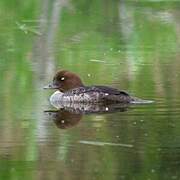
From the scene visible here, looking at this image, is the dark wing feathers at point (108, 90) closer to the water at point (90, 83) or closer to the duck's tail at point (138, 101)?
the duck's tail at point (138, 101)

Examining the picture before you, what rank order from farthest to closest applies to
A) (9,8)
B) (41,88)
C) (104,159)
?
(9,8)
(41,88)
(104,159)

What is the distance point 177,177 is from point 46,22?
11.6 meters

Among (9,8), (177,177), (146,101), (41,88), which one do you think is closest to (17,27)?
(9,8)

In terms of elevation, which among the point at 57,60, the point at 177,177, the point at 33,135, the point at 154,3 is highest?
the point at 177,177

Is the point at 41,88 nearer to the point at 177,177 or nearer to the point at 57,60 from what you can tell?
the point at 57,60

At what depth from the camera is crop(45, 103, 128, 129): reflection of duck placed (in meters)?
10.2

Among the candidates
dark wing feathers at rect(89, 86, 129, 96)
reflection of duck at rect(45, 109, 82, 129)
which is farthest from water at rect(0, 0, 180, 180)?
dark wing feathers at rect(89, 86, 129, 96)

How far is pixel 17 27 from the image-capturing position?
1898 cm

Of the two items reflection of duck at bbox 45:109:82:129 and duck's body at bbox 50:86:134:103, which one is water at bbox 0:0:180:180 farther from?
duck's body at bbox 50:86:134:103

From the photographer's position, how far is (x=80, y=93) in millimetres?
11797

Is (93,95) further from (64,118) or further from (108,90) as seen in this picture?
(64,118)

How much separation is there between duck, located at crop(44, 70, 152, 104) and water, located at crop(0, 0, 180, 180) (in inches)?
7.0

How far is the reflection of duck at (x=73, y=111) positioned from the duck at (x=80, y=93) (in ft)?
0.30

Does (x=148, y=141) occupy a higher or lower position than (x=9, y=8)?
higher
